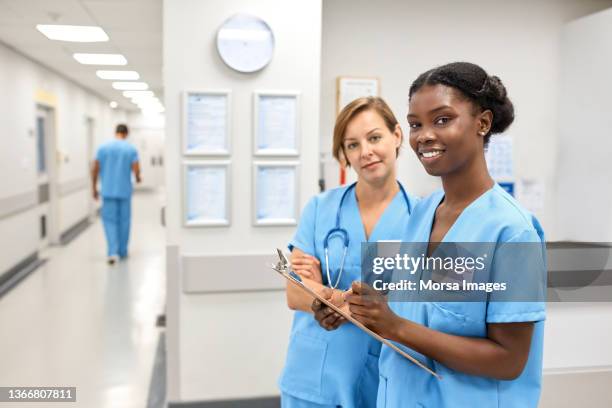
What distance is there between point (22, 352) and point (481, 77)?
3.31m

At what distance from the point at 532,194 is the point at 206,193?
70.8 inches

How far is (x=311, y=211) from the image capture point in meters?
1.49

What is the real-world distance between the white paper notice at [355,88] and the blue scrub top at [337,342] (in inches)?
54.4

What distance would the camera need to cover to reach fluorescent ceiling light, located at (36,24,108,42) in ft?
13.0

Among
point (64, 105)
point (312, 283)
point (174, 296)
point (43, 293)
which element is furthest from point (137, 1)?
point (64, 105)

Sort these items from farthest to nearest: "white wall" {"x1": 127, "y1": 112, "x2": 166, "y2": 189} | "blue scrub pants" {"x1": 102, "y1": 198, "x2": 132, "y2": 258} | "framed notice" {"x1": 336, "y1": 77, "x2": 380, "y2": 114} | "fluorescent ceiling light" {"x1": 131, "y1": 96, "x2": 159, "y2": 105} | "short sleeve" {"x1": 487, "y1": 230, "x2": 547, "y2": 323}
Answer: "white wall" {"x1": 127, "y1": 112, "x2": 166, "y2": 189} → "fluorescent ceiling light" {"x1": 131, "y1": 96, "x2": 159, "y2": 105} → "blue scrub pants" {"x1": 102, "y1": 198, "x2": 132, "y2": 258} → "framed notice" {"x1": 336, "y1": 77, "x2": 380, "y2": 114} → "short sleeve" {"x1": 487, "y1": 230, "x2": 547, "y2": 323}

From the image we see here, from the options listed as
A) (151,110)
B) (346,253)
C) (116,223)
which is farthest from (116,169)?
(151,110)

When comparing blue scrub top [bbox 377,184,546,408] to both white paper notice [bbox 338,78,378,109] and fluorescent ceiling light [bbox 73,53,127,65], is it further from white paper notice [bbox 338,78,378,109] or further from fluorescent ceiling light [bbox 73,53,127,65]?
fluorescent ceiling light [bbox 73,53,127,65]

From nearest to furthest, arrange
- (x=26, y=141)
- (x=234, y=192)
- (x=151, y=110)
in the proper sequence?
1. (x=234, y=192)
2. (x=26, y=141)
3. (x=151, y=110)

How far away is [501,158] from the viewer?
296 centimetres

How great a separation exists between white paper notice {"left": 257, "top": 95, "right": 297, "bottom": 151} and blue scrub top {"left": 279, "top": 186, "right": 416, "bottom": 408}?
3.50 feet

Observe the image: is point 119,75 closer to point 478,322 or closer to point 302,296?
point 302,296

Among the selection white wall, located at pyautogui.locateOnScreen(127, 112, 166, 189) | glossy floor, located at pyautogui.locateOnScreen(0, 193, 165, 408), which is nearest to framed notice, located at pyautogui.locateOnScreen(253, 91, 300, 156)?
glossy floor, located at pyautogui.locateOnScreen(0, 193, 165, 408)

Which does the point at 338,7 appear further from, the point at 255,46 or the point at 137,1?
the point at 137,1
